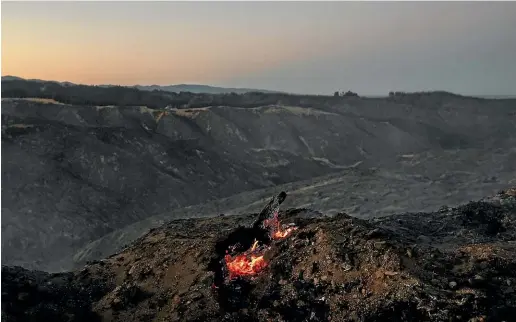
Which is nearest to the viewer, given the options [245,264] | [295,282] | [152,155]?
[295,282]

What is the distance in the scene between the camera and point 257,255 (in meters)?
10.4

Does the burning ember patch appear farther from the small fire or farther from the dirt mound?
the dirt mound

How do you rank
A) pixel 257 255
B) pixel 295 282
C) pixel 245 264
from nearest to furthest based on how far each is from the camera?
pixel 295 282, pixel 245 264, pixel 257 255

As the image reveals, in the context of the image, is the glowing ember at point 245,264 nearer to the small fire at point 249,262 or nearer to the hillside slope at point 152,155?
the small fire at point 249,262

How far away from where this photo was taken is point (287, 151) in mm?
58781

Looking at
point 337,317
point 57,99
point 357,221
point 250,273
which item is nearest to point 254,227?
point 250,273

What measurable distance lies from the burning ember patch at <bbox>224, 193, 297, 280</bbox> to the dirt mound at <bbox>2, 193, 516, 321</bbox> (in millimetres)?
105

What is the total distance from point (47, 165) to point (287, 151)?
96.7 feet

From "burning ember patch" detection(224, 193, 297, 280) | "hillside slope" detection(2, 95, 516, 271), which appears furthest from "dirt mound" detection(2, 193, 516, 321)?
"hillside slope" detection(2, 95, 516, 271)

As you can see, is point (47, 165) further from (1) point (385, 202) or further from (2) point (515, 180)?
(2) point (515, 180)

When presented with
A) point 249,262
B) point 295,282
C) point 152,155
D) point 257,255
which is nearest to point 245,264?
point 249,262

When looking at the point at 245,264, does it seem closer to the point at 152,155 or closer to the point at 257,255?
the point at 257,255

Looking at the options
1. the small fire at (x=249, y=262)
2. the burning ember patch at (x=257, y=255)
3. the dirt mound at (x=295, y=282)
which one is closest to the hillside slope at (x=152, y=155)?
the dirt mound at (x=295, y=282)

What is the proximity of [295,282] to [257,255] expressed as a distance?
145 centimetres
